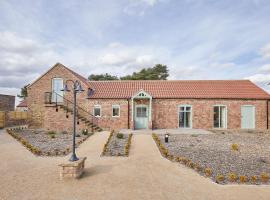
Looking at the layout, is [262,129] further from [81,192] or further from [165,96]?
[81,192]

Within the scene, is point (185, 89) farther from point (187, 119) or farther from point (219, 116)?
point (219, 116)

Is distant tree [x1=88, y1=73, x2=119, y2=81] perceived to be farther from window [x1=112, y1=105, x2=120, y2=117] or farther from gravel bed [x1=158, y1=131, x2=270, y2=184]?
gravel bed [x1=158, y1=131, x2=270, y2=184]

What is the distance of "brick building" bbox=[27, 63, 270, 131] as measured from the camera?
65.8 feet

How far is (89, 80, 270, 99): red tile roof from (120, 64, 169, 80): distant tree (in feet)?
72.1

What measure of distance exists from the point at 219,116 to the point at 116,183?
1724cm

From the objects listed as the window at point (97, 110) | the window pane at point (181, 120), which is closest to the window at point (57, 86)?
the window at point (97, 110)

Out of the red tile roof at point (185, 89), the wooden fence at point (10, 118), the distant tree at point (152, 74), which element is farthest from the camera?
the distant tree at point (152, 74)

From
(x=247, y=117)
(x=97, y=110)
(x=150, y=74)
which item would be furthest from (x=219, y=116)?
(x=150, y=74)

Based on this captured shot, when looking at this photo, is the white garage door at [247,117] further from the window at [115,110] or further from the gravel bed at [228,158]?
the window at [115,110]

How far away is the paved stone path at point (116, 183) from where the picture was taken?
5348 millimetres

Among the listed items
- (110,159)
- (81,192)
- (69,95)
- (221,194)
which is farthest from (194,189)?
(69,95)

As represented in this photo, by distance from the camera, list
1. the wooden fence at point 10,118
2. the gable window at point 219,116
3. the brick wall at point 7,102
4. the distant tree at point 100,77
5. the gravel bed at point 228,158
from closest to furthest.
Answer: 1. the gravel bed at point 228,158
2. the gable window at point 219,116
3. the wooden fence at point 10,118
4. the brick wall at point 7,102
5. the distant tree at point 100,77

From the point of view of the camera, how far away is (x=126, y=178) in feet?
21.6

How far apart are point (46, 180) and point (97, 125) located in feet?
45.2
